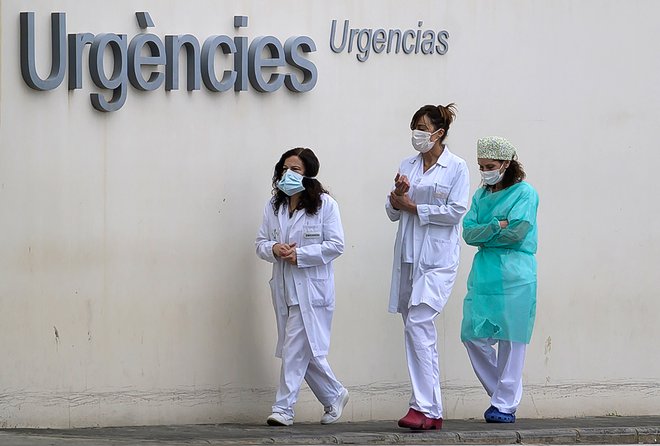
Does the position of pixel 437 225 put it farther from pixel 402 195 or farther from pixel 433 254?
pixel 402 195

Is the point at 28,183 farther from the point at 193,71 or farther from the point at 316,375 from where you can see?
the point at 316,375

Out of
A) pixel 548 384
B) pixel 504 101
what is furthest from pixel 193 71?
pixel 548 384

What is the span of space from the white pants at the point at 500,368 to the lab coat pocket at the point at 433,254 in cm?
75

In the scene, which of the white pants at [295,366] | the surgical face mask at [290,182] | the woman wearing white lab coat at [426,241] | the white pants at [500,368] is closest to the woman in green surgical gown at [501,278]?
the white pants at [500,368]

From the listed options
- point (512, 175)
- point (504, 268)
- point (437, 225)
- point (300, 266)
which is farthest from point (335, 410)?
point (512, 175)

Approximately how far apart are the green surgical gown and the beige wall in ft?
2.16

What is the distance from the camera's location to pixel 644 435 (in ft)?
34.6

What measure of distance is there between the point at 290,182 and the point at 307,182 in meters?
0.16

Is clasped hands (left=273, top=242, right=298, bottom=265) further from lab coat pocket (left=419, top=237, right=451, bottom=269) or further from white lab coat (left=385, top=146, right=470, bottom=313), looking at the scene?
lab coat pocket (left=419, top=237, right=451, bottom=269)

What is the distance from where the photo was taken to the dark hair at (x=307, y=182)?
10.2m

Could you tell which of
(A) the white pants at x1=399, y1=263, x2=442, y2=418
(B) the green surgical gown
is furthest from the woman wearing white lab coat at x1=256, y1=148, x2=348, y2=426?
(B) the green surgical gown

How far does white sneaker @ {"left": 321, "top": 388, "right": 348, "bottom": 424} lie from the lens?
10305 mm

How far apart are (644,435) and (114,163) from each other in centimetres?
410

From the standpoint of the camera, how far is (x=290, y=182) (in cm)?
1009
